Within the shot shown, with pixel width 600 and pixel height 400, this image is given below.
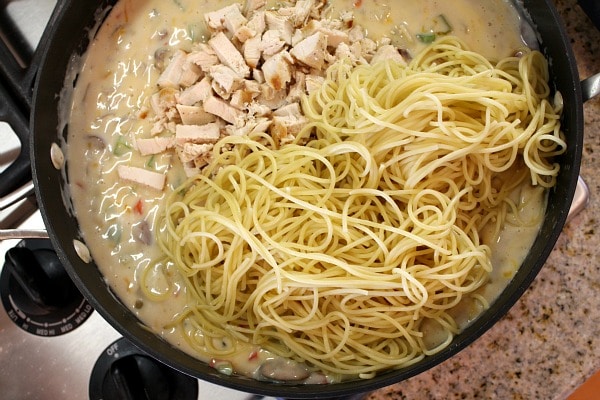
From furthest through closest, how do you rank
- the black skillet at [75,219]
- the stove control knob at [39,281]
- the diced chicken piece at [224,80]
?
the diced chicken piece at [224,80]
the stove control knob at [39,281]
the black skillet at [75,219]

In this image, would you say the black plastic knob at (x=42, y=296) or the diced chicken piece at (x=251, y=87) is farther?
the diced chicken piece at (x=251, y=87)

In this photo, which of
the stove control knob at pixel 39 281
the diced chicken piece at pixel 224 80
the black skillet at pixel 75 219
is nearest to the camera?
the black skillet at pixel 75 219

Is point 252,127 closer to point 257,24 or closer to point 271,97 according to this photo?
point 271,97

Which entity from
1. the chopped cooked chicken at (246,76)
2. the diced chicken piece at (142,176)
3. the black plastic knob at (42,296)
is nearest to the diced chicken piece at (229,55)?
the chopped cooked chicken at (246,76)

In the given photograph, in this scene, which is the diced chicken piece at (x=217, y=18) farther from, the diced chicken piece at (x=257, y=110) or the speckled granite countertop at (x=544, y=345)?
the speckled granite countertop at (x=544, y=345)

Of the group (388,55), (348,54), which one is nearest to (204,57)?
(348,54)

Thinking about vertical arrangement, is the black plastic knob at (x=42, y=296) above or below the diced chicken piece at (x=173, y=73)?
below

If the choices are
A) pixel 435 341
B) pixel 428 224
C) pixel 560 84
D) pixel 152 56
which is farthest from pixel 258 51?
pixel 435 341

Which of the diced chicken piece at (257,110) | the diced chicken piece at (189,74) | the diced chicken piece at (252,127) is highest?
the diced chicken piece at (189,74)
